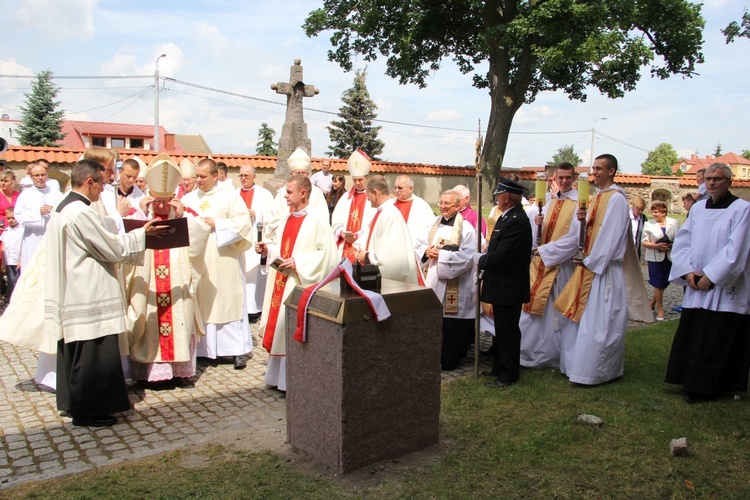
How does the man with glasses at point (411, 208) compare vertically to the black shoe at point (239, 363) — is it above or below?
above

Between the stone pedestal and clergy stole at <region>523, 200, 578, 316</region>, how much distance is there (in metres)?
2.68

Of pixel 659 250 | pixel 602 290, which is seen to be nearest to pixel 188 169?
pixel 602 290

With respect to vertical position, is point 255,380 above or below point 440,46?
below

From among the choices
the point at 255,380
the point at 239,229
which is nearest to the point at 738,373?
the point at 255,380

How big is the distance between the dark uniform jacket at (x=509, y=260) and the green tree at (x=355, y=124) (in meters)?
34.7

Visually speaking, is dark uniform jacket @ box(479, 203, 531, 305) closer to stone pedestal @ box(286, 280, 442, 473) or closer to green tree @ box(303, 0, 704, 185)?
stone pedestal @ box(286, 280, 442, 473)

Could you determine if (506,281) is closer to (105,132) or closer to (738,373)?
(738,373)

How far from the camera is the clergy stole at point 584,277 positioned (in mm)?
5891

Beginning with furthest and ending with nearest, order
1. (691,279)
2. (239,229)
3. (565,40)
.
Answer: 1. (565,40)
2. (239,229)
3. (691,279)

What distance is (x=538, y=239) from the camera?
6594 millimetres

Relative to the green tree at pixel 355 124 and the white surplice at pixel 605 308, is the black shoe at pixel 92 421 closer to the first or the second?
the white surplice at pixel 605 308

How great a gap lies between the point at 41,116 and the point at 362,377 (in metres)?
35.7

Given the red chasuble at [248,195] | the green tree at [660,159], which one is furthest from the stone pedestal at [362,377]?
the green tree at [660,159]

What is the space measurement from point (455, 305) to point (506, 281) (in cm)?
100
